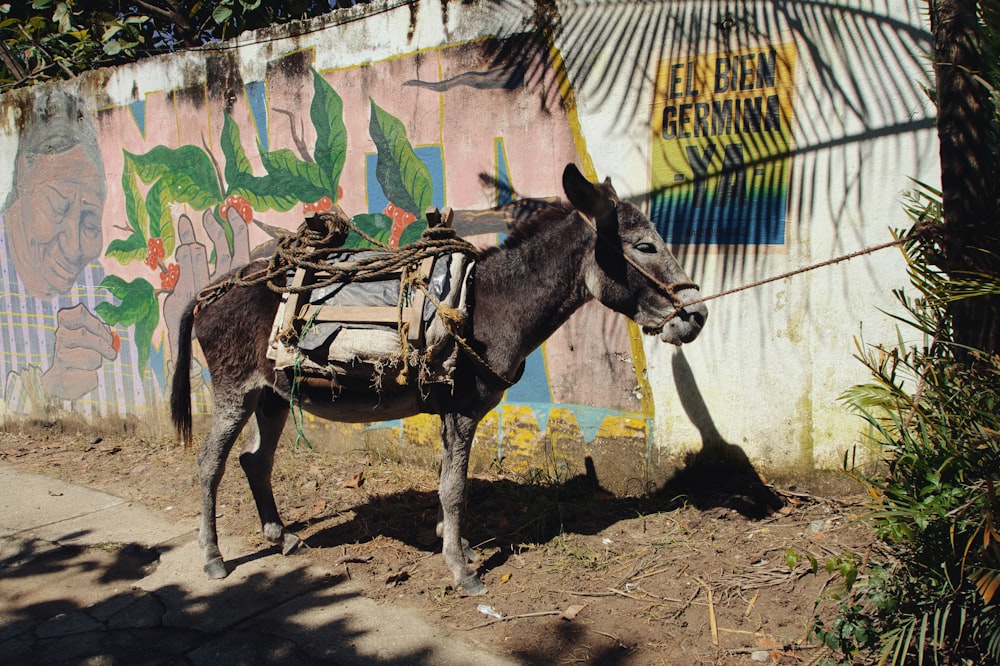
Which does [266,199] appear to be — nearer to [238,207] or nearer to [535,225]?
[238,207]

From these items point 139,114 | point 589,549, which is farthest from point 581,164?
point 139,114

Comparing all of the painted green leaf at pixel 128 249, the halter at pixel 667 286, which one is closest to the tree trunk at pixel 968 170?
the halter at pixel 667 286

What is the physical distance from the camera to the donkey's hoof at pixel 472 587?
3.52m

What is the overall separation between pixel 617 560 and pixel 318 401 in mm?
1934

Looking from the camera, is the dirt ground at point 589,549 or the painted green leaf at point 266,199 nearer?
the dirt ground at point 589,549

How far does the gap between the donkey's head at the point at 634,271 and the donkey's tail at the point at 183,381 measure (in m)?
2.40

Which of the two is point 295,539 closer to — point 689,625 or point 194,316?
point 194,316

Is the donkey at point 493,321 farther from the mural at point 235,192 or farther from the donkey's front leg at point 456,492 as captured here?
the mural at point 235,192

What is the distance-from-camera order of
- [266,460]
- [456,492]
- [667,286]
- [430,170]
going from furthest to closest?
[430,170] < [266,460] < [456,492] < [667,286]

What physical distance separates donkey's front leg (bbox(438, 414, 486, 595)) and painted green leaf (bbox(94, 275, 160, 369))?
457 cm

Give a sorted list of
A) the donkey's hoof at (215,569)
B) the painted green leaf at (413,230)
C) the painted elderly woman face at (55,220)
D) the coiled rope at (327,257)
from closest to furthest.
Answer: the coiled rope at (327,257) < the donkey's hoof at (215,569) < the painted green leaf at (413,230) < the painted elderly woman face at (55,220)

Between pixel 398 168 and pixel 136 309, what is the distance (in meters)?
3.43

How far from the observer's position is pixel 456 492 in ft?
11.7

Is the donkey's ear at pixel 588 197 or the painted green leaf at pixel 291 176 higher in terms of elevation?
the painted green leaf at pixel 291 176
